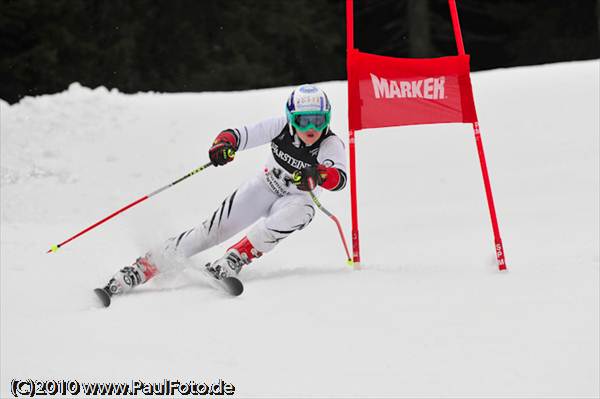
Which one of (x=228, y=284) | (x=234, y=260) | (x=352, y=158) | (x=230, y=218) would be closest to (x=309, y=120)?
(x=352, y=158)

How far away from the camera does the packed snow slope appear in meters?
4.25

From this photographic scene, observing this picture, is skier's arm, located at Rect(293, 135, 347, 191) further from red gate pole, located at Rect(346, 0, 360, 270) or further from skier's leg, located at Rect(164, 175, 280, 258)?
skier's leg, located at Rect(164, 175, 280, 258)

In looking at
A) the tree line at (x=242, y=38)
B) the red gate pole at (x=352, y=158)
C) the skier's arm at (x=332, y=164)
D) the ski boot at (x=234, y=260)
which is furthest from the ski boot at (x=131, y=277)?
the tree line at (x=242, y=38)

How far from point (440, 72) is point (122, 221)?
4.17 m

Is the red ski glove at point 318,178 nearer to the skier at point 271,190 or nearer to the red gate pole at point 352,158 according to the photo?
the skier at point 271,190

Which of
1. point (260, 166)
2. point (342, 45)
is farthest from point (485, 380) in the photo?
point (342, 45)

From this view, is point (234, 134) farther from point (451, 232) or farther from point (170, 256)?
point (451, 232)

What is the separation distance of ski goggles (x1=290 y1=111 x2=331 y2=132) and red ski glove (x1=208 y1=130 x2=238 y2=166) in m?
0.46

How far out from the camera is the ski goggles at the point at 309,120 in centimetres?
565

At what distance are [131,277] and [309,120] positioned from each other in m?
1.48

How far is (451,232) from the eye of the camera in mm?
7531

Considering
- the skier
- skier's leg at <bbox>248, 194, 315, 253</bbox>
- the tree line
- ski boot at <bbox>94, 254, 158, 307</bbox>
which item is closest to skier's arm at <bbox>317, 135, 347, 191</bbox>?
the skier

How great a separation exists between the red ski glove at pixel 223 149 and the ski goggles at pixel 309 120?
1.52 ft

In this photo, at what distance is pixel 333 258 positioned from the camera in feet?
23.4
